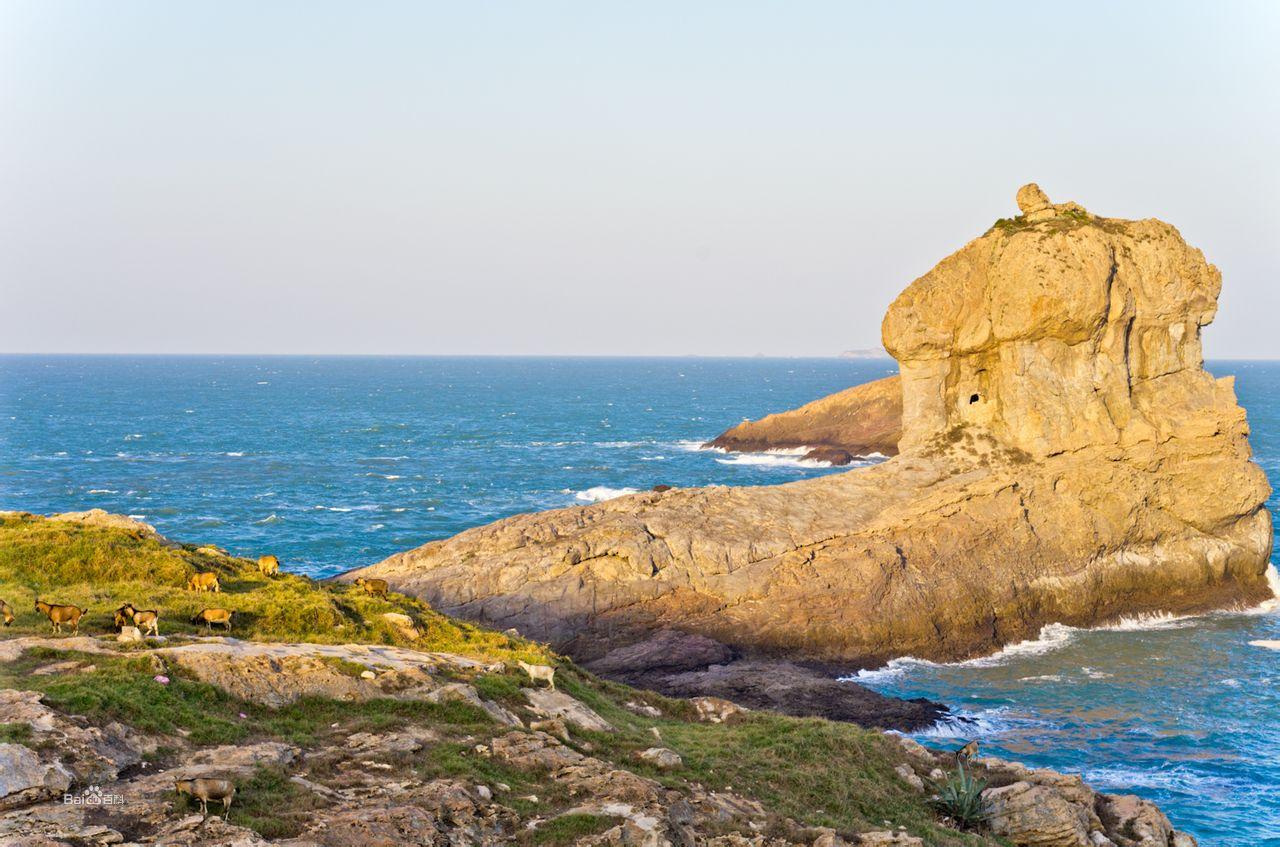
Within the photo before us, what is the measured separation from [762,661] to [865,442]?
61281 mm

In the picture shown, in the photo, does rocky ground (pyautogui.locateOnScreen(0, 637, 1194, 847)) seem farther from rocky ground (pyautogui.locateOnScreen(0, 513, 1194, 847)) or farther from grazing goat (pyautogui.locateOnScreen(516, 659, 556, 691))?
grazing goat (pyautogui.locateOnScreen(516, 659, 556, 691))

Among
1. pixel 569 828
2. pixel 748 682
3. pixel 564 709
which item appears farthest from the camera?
pixel 748 682

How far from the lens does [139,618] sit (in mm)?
20141

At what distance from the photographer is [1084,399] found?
44.1 m

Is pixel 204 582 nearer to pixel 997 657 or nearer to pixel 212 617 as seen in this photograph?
pixel 212 617

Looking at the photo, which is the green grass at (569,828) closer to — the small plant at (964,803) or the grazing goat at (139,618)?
the small plant at (964,803)

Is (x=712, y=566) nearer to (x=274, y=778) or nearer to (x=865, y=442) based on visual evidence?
(x=274, y=778)

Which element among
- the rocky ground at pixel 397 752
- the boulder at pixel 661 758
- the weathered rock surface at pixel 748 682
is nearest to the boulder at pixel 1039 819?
the rocky ground at pixel 397 752

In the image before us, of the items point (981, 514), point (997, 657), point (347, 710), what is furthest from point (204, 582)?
point (981, 514)

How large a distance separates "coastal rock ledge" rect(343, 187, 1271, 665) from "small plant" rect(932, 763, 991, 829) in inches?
633

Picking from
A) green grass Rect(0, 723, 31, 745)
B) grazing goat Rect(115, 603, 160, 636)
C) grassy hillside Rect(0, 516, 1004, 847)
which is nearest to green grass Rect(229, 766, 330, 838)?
grassy hillside Rect(0, 516, 1004, 847)

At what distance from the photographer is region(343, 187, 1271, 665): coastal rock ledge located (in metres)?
38.1

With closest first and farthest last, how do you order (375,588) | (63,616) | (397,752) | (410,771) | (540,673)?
1. (410,771)
2. (397,752)
3. (63,616)
4. (540,673)
5. (375,588)

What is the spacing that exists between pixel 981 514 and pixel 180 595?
100 ft
